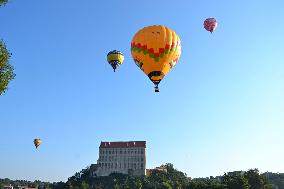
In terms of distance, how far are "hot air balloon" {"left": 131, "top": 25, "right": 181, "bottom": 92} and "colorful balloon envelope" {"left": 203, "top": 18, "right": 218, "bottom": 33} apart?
20978 mm

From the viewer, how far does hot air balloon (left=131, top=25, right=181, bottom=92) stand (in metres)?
35.9

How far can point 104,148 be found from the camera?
154750mm

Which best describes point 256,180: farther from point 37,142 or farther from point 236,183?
point 37,142

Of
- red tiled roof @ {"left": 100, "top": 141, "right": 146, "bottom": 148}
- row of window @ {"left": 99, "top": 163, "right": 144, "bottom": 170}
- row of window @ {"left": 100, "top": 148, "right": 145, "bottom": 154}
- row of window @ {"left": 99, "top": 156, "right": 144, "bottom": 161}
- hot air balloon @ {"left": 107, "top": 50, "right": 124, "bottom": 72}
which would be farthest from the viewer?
red tiled roof @ {"left": 100, "top": 141, "right": 146, "bottom": 148}

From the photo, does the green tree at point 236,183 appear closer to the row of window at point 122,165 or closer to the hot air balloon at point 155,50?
the hot air balloon at point 155,50

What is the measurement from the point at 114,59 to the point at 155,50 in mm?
18116

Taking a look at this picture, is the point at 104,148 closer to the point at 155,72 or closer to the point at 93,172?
the point at 93,172

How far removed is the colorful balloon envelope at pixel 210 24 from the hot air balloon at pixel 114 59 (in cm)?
1563

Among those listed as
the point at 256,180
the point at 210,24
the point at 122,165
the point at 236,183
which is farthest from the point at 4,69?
the point at 122,165

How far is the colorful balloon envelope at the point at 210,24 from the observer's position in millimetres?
56812

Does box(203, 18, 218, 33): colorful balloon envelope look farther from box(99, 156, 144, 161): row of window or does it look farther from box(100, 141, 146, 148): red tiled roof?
box(100, 141, 146, 148): red tiled roof

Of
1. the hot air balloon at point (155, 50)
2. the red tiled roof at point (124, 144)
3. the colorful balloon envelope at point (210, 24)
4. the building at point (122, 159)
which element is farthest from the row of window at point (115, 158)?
the hot air balloon at point (155, 50)

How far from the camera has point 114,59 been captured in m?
53.3

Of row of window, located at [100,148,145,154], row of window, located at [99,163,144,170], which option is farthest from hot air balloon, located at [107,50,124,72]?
row of window, located at [100,148,145,154]
